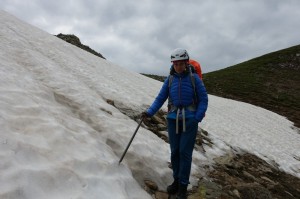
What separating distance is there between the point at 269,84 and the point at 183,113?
195ft

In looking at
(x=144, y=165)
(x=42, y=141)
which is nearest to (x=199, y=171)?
(x=144, y=165)

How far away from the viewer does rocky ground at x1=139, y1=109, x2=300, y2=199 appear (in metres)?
9.08

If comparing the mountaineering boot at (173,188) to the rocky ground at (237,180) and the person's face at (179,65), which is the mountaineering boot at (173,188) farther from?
the person's face at (179,65)

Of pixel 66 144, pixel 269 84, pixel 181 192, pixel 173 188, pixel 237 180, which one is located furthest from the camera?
pixel 269 84

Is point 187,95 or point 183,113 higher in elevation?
point 187,95

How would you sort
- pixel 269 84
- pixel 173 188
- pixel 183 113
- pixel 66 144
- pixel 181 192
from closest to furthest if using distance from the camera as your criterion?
1. pixel 66 144
2. pixel 181 192
3. pixel 183 113
4. pixel 173 188
5. pixel 269 84

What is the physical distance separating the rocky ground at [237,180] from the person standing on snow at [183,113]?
2.22ft

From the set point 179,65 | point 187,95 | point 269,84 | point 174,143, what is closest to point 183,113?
point 187,95

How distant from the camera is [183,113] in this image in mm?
8008

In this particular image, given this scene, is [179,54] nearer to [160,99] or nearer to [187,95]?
[187,95]

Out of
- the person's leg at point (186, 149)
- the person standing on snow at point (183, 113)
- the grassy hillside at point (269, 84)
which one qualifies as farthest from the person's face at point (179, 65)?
the grassy hillside at point (269, 84)

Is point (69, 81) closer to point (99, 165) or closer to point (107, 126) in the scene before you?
point (107, 126)

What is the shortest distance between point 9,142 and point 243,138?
1511 centimetres

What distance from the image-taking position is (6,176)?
17.9ft
